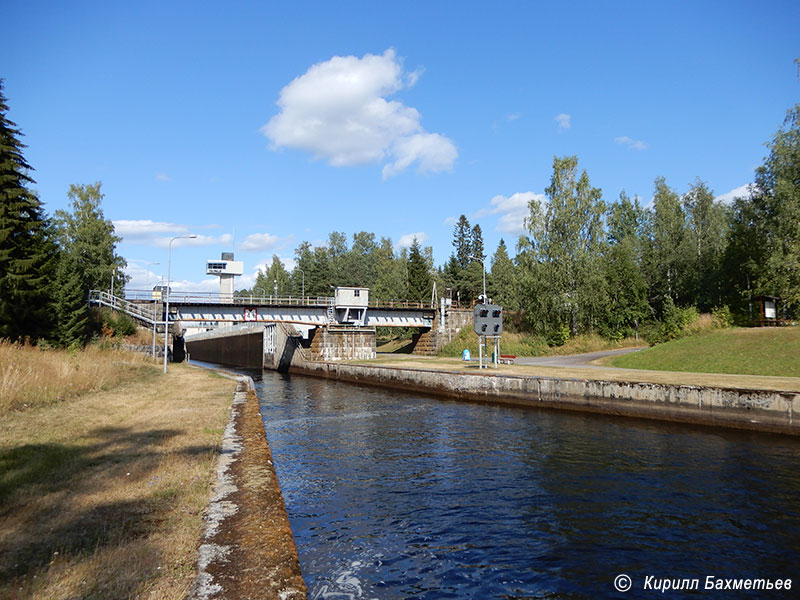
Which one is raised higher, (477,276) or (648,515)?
(477,276)

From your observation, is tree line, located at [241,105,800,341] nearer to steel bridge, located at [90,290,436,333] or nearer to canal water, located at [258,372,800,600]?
steel bridge, located at [90,290,436,333]

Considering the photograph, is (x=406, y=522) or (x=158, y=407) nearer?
(x=406, y=522)

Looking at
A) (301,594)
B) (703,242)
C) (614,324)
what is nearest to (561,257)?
(614,324)

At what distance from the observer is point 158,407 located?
16.3m

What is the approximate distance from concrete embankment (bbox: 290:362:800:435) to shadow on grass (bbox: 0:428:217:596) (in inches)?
641

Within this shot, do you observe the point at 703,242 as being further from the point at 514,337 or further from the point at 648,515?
the point at 648,515

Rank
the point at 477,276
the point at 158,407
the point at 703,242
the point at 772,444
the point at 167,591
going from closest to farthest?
the point at 167,591 < the point at 772,444 < the point at 158,407 < the point at 703,242 < the point at 477,276

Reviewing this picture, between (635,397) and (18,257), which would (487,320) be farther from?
(18,257)

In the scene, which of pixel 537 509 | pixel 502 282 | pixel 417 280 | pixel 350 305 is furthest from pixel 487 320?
pixel 502 282

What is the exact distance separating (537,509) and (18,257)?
118ft

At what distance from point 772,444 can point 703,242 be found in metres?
51.0

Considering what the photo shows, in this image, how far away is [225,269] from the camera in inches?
2906

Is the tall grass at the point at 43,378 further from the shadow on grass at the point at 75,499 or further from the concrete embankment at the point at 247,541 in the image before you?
the concrete embankment at the point at 247,541

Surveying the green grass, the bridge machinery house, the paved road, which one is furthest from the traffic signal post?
the bridge machinery house
